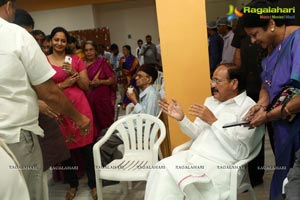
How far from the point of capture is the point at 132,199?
2.51 m

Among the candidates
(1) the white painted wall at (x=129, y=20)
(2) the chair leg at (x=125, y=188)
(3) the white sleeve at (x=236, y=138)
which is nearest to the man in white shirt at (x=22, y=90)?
(3) the white sleeve at (x=236, y=138)

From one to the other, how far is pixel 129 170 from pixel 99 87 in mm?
1177

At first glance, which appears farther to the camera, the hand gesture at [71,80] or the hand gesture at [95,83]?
the hand gesture at [95,83]

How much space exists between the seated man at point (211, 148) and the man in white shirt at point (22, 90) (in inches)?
26.2

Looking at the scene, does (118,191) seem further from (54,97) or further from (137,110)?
(54,97)

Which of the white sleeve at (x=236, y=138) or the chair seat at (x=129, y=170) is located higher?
the white sleeve at (x=236, y=138)

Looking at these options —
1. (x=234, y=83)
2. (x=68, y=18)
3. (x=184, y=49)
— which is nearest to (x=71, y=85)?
(x=184, y=49)

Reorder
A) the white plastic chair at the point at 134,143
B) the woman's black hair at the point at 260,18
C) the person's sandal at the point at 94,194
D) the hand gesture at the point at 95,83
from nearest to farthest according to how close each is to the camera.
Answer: the woman's black hair at the point at 260,18 → the white plastic chair at the point at 134,143 → the person's sandal at the point at 94,194 → the hand gesture at the point at 95,83

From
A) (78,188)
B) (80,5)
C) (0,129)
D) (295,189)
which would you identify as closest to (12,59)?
(0,129)

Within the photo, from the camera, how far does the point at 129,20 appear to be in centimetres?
966

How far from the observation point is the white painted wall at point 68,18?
29.9ft

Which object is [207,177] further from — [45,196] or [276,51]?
[45,196]

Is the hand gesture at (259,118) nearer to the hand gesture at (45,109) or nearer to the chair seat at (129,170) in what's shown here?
the chair seat at (129,170)

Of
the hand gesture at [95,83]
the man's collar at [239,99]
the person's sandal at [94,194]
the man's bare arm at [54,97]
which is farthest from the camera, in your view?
the hand gesture at [95,83]
